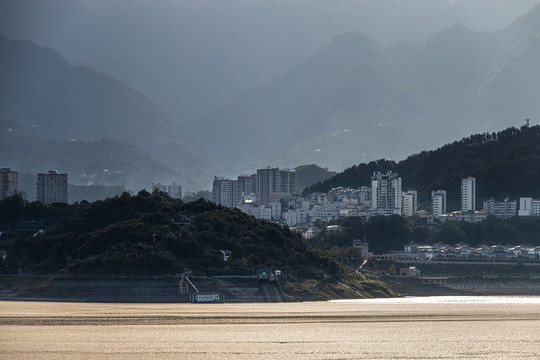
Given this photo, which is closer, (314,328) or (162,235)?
(314,328)

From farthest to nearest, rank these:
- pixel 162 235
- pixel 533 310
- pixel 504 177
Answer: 1. pixel 504 177
2. pixel 162 235
3. pixel 533 310

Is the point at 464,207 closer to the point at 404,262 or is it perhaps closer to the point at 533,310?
the point at 404,262

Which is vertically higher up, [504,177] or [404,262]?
[504,177]

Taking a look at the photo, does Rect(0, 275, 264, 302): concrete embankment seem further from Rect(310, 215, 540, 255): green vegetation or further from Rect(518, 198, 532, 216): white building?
Rect(518, 198, 532, 216): white building

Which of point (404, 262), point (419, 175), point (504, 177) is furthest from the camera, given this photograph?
point (419, 175)

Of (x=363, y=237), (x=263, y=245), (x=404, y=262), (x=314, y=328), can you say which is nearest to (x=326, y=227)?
(x=363, y=237)
